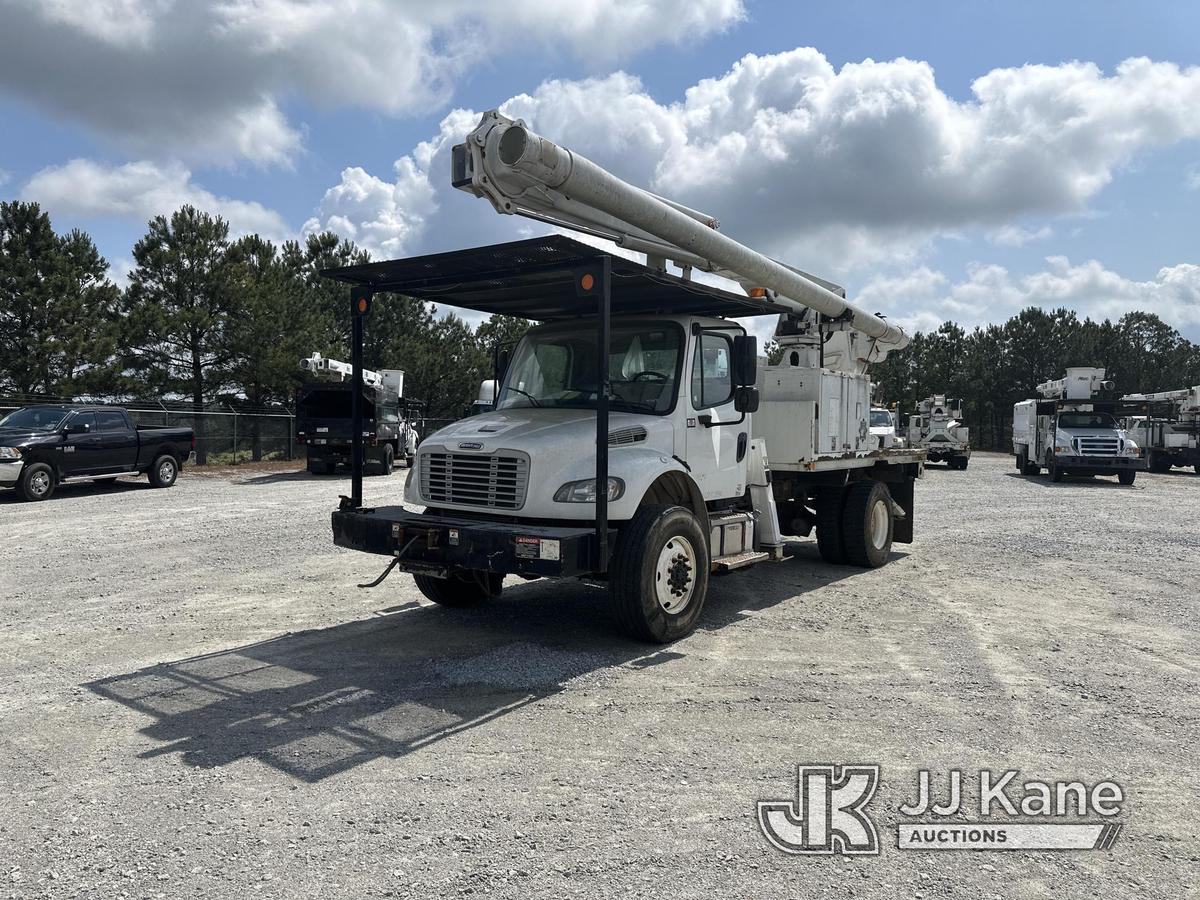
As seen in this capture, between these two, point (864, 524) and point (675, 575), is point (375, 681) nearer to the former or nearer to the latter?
point (675, 575)

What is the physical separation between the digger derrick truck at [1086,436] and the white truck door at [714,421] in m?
22.3

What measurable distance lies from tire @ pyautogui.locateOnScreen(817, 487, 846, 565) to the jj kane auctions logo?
21.2 feet

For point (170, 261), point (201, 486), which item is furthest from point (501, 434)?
point (170, 261)

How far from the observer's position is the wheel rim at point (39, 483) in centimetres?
1758

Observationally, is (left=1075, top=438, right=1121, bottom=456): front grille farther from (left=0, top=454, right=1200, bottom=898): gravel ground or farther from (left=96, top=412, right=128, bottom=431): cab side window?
(left=96, top=412, right=128, bottom=431): cab side window

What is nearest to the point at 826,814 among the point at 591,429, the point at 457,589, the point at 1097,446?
the point at 591,429

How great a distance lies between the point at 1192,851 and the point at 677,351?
5.08 metres

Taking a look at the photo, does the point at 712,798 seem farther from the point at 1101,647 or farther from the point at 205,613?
the point at 205,613

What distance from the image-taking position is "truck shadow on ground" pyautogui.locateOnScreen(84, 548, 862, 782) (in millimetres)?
4914

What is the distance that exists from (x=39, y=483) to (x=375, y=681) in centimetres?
1505

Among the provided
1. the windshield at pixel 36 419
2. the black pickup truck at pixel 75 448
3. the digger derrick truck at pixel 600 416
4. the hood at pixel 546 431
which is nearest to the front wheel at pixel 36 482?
the black pickup truck at pixel 75 448

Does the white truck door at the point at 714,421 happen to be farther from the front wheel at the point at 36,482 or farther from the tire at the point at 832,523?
the front wheel at the point at 36,482

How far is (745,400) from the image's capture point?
318 inches

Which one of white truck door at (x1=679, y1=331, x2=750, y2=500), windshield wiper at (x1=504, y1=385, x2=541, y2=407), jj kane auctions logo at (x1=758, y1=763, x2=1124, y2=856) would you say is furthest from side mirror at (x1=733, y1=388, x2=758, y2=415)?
jj kane auctions logo at (x1=758, y1=763, x2=1124, y2=856)
